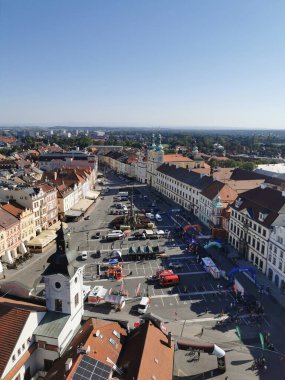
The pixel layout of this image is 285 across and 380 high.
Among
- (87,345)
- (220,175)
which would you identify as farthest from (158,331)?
(220,175)

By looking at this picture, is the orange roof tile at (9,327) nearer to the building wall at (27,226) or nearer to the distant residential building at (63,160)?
the building wall at (27,226)

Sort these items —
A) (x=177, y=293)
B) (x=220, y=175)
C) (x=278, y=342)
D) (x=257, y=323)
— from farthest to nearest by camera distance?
(x=220, y=175)
(x=177, y=293)
(x=257, y=323)
(x=278, y=342)

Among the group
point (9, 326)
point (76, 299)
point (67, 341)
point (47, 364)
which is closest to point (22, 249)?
point (76, 299)

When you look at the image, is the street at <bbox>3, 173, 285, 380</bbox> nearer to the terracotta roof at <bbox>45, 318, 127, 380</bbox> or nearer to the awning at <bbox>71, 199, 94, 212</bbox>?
the terracotta roof at <bbox>45, 318, 127, 380</bbox>

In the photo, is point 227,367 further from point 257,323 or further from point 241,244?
point 241,244

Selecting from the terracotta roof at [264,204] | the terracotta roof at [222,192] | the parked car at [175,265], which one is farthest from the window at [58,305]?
the terracotta roof at [222,192]

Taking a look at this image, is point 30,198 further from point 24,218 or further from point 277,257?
point 277,257
